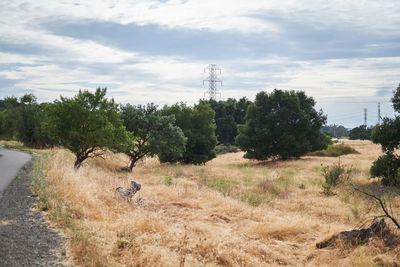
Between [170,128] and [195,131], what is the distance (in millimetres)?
7368

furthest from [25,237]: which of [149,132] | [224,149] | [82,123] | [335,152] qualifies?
[224,149]

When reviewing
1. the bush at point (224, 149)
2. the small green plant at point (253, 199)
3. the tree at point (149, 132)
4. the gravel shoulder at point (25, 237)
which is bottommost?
the bush at point (224, 149)

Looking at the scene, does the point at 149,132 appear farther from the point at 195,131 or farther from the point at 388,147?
the point at 388,147

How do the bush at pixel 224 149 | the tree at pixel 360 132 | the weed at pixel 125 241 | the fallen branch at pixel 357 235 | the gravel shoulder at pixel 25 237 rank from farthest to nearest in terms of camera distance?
1. the tree at pixel 360 132
2. the bush at pixel 224 149
3. the fallen branch at pixel 357 235
4. the weed at pixel 125 241
5. the gravel shoulder at pixel 25 237

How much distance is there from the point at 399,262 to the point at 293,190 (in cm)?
1083

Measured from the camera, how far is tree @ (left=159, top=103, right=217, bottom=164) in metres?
32.4

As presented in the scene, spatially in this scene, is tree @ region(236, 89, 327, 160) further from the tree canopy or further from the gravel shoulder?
the tree canopy

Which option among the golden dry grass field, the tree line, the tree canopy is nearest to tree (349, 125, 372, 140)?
the tree canopy

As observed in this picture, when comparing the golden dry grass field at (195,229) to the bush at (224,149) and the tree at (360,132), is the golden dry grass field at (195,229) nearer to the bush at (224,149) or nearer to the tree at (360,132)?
the bush at (224,149)

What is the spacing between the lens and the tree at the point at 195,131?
3238cm

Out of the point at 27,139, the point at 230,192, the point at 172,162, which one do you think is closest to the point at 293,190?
the point at 230,192

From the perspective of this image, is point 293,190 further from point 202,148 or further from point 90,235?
point 202,148

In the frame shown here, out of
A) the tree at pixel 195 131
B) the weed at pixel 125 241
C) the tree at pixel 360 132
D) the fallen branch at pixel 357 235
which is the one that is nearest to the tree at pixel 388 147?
the fallen branch at pixel 357 235

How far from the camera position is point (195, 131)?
33094mm
